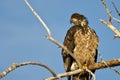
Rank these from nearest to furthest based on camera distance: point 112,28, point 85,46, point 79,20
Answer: point 112,28 < point 85,46 < point 79,20

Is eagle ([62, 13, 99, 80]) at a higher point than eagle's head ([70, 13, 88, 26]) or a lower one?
lower

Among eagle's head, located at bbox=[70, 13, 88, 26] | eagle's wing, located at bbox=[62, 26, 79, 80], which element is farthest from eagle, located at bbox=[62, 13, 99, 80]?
eagle's head, located at bbox=[70, 13, 88, 26]

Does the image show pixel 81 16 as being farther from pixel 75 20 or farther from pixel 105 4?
pixel 105 4

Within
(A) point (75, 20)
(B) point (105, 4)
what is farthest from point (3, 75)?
(A) point (75, 20)

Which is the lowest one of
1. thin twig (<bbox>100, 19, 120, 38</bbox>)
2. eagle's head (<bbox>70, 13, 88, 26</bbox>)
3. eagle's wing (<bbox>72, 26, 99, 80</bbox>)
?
thin twig (<bbox>100, 19, 120, 38</bbox>)

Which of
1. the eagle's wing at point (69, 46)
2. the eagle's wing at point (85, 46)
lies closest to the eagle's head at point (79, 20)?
the eagle's wing at point (69, 46)

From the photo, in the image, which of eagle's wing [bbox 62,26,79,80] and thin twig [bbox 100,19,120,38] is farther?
eagle's wing [bbox 62,26,79,80]

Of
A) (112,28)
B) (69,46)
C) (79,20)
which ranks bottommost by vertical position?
(112,28)

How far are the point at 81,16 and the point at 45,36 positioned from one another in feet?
23.1

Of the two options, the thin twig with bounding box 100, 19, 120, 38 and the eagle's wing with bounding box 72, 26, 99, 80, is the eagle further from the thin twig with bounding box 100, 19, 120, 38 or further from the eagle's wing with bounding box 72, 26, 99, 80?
the thin twig with bounding box 100, 19, 120, 38

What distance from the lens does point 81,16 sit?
40.7 feet

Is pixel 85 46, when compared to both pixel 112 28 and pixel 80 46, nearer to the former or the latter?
pixel 80 46

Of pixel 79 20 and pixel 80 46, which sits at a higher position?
pixel 79 20

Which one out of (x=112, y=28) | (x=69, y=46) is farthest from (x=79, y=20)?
(x=112, y=28)
